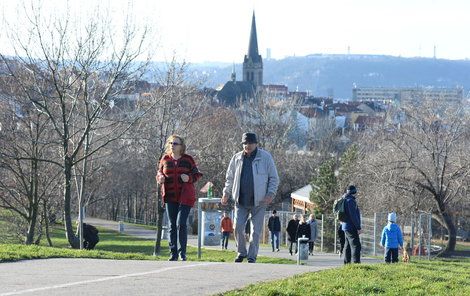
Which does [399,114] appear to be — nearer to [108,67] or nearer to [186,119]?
[186,119]

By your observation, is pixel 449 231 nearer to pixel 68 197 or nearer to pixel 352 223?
pixel 68 197

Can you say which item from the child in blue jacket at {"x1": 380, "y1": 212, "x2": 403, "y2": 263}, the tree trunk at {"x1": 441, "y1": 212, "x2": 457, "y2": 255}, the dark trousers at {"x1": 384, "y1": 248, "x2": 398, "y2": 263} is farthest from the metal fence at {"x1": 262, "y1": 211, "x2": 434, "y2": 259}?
the child in blue jacket at {"x1": 380, "y1": 212, "x2": 403, "y2": 263}

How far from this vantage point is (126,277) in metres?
10.6

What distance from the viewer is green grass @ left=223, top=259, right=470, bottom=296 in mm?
9742

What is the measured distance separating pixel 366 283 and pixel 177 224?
4.65m

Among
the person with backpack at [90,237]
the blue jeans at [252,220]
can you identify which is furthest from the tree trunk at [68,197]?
the blue jeans at [252,220]

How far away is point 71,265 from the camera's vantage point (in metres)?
12.4

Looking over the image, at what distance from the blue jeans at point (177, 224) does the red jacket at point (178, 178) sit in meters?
0.16

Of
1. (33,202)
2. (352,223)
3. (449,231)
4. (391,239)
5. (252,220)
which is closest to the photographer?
(252,220)

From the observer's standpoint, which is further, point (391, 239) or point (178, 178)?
point (391, 239)

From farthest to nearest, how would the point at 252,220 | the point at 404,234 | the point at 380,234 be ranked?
the point at 404,234, the point at 380,234, the point at 252,220

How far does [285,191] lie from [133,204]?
2556 centimetres

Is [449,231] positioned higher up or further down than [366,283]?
higher up

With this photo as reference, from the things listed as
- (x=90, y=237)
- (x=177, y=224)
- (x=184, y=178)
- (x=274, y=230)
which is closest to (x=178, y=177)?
(x=184, y=178)
